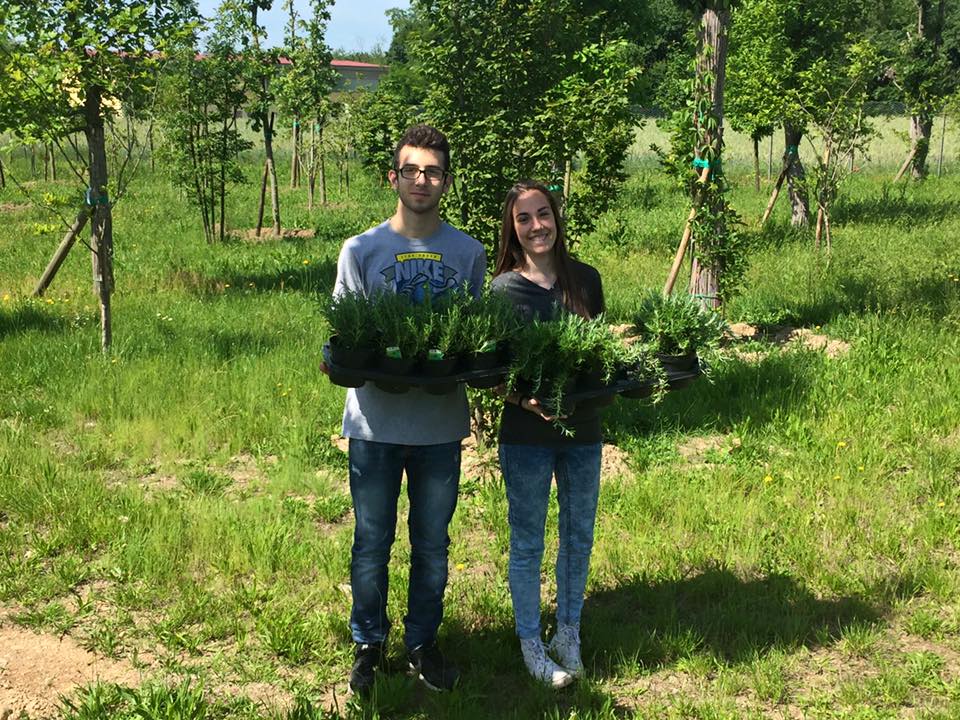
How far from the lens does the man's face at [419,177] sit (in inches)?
119

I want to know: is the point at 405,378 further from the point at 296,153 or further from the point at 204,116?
the point at 296,153

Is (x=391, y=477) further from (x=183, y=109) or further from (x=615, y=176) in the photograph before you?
(x=183, y=109)

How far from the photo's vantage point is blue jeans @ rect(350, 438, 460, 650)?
3.13 meters

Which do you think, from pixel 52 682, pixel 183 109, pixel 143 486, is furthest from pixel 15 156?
pixel 52 682

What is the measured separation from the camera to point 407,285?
3164mm

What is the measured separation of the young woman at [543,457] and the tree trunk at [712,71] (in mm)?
4714

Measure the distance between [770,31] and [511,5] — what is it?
10.9 meters

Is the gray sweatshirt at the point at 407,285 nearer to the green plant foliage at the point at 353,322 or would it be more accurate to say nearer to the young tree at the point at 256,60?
the green plant foliage at the point at 353,322

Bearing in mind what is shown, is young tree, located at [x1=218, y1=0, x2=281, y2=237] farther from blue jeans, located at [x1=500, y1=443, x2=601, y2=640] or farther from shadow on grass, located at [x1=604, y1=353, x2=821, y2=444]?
blue jeans, located at [x1=500, y1=443, x2=601, y2=640]

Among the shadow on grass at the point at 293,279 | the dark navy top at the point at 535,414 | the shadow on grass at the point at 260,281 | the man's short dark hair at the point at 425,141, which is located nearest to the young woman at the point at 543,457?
the dark navy top at the point at 535,414

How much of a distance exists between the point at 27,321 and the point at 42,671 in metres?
6.14

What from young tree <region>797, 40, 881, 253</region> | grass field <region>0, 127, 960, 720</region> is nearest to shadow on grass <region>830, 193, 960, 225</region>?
young tree <region>797, 40, 881, 253</region>

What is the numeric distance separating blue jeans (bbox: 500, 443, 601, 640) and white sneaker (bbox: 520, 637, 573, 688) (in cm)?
4

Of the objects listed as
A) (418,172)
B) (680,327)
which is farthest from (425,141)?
(680,327)
